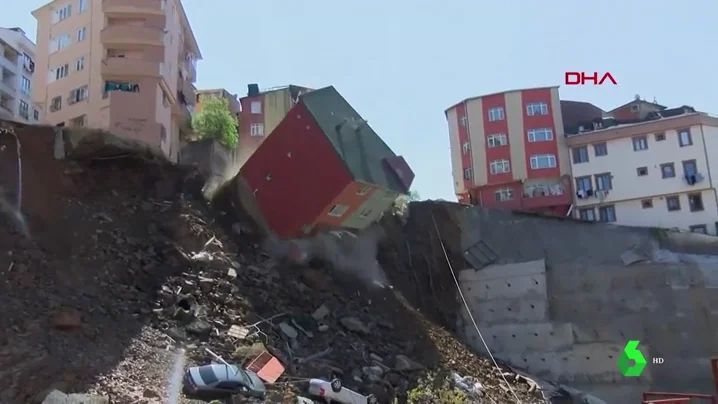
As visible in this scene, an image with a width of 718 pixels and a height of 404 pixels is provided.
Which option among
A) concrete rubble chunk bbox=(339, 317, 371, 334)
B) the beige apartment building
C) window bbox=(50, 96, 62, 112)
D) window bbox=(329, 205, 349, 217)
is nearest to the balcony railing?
the beige apartment building

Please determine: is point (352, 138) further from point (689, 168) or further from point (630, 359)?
point (689, 168)

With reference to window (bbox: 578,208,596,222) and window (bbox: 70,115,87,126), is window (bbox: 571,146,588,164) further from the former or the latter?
window (bbox: 70,115,87,126)

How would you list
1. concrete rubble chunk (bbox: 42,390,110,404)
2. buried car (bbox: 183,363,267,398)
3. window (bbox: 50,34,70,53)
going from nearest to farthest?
concrete rubble chunk (bbox: 42,390,110,404) < buried car (bbox: 183,363,267,398) < window (bbox: 50,34,70,53)

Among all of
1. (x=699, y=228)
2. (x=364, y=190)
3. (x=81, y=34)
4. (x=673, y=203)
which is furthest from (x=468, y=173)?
(x=81, y=34)

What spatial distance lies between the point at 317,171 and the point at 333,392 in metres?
10.1

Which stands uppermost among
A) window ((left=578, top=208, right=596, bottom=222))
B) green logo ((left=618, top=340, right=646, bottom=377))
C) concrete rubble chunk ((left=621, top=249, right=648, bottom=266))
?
window ((left=578, top=208, right=596, bottom=222))

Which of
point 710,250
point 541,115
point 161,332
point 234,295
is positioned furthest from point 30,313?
point 541,115

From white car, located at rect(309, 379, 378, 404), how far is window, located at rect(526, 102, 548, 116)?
107 feet

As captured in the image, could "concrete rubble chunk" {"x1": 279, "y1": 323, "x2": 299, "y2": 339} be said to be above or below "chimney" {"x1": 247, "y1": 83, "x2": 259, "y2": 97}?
below

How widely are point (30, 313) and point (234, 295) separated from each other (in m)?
6.16

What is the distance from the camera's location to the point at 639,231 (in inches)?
1289

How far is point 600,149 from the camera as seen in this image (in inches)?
1817

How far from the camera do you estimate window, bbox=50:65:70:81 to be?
38.7 metres

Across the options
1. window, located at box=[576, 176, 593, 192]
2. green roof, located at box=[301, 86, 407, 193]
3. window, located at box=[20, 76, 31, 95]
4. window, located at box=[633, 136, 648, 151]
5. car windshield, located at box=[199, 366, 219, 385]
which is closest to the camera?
car windshield, located at box=[199, 366, 219, 385]
